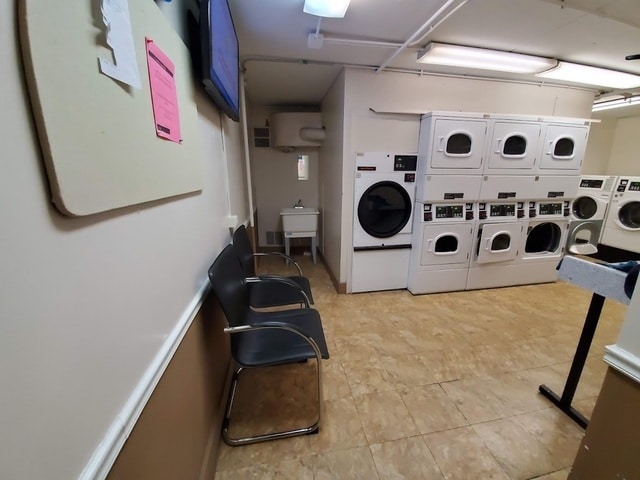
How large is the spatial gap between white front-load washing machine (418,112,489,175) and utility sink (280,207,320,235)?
1.68 m

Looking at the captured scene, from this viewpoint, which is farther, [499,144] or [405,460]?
[499,144]

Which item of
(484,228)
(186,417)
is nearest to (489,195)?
(484,228)

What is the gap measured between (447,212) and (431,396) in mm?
1850

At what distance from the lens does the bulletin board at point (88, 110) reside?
0.39m

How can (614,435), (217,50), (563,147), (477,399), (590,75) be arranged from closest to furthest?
(614,435) < (217,50) < (477,399) < (590,75) < (563,147)

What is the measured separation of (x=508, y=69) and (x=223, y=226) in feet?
9.34

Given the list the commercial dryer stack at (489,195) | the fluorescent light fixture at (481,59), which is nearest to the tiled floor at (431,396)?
the commercial dryer stack at (489,195)

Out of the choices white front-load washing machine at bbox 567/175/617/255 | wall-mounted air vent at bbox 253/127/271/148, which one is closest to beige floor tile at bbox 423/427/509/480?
white front-load washing machine at bbox 567/175/617/255

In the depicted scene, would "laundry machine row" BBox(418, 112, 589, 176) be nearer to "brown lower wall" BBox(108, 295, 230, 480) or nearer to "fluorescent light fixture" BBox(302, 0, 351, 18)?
"fluorescent light fixture" BBox(302, 0, 351, 18)

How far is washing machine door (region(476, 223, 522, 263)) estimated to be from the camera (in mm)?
2848

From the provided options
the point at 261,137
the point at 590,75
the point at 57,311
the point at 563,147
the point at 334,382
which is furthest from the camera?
the point at 261,137

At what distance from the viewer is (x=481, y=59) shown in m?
2.15

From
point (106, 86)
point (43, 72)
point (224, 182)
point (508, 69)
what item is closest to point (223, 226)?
point (224, 182)

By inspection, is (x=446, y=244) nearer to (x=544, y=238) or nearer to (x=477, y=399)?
(x=544, y=238)
